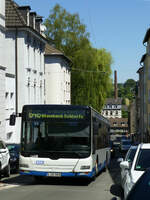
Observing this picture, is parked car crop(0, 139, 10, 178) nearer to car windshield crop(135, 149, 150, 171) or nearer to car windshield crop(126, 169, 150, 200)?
car windshield crop(135, 149, 150, 171)

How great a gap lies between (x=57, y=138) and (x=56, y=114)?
0.85 m

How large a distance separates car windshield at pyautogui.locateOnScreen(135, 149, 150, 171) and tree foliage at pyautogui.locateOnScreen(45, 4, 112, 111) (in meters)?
45.4

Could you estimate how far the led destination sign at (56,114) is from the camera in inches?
648

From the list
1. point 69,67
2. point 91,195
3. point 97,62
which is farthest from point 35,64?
point 91,195

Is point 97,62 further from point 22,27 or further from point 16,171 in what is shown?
point 16,171

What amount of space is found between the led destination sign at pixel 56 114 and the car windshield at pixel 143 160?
5.62 m

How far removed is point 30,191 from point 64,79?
4527cm

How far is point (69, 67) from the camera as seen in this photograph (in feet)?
207

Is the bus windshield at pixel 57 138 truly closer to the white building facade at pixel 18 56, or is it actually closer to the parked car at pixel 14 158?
the parked car at pixel 14 158

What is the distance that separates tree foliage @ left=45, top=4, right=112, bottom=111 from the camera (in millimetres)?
56938

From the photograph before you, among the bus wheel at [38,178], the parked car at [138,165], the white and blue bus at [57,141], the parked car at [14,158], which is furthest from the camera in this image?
the parked car at [14,158]

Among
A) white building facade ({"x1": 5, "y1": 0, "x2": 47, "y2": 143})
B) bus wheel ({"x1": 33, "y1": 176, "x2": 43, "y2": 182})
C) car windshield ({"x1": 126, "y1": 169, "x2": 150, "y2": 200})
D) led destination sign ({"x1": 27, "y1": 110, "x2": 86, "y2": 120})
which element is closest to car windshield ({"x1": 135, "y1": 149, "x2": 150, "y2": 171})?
car windshield ({"x1": 126, "y1": 169, "x2": 150, "y2": 200})

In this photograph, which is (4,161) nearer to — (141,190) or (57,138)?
(57,138)

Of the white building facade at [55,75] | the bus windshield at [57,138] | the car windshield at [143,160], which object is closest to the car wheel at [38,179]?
the bus windshield at [57,138]
